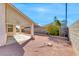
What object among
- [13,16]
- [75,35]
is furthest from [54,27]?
[13,16]

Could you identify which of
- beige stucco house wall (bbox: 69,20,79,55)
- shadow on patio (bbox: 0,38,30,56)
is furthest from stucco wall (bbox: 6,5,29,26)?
beige stucco house wall (bbox: 69,20,79,55)

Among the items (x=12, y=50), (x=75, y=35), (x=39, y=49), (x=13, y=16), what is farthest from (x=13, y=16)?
(x=75, y=35)

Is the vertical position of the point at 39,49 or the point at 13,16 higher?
the point at 13,16

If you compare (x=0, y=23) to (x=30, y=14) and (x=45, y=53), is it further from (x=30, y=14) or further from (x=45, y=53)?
(x=45, y=53)

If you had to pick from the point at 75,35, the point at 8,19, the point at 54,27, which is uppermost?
the point at 8,19

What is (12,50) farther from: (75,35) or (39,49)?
(75,35)

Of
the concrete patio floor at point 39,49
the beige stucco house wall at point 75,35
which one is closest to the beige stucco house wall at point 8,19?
the concrete patio floor at point 39,49

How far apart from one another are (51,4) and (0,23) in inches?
29.4

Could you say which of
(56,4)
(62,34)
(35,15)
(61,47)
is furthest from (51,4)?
(61,47)

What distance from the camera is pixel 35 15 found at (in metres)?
2.77

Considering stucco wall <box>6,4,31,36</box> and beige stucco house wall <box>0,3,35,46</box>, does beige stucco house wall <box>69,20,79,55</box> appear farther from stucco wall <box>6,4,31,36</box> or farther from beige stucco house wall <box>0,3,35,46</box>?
stucco wall <box>6,4,31,36</box>

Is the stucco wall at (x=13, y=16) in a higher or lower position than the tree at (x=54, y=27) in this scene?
higher

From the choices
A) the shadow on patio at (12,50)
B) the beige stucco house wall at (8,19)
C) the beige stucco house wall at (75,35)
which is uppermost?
the beige stucco house wall at (8,19)

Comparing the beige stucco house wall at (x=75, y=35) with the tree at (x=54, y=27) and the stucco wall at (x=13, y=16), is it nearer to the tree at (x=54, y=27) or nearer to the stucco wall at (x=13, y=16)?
the tree at (x=54, y=27)
